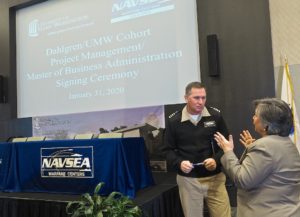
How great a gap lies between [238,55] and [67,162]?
229 centimetres

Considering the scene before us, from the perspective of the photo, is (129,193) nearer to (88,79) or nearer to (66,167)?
(66,167)

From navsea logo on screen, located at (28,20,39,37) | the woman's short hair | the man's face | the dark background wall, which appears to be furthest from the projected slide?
the woman's short hair

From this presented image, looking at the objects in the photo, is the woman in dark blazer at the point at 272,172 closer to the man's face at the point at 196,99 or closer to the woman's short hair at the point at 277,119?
the woman's short hair at the point at 277,119

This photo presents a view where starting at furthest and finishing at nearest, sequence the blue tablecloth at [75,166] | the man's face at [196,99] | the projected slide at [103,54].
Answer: the projected slide at [103,54] → the blue tablecloth at [75,166] → the man's face at [196,99]

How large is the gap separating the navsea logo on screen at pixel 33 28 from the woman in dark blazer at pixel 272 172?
4.64 metres

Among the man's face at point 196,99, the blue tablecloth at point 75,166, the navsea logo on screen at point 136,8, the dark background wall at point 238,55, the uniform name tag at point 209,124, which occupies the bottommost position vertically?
the blue tablecloth at point 75,166

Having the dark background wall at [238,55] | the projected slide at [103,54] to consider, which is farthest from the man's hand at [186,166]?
the projected slide at [103,54]

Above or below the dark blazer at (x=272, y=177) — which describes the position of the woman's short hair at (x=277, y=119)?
above

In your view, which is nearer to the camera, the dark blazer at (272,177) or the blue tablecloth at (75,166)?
the dark blazer at (272,177)

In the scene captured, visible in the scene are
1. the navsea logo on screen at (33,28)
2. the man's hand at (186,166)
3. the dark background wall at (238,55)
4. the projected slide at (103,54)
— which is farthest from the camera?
the navsea logo on screen at (33,28)

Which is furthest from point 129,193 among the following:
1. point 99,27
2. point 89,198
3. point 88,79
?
point 99,27

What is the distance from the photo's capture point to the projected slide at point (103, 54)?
160 inches

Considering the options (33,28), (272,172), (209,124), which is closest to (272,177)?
(272,172)

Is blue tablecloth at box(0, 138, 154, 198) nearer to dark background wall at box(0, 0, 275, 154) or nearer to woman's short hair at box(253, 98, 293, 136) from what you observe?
dark background wall at box(0, 0, 275, 154)
